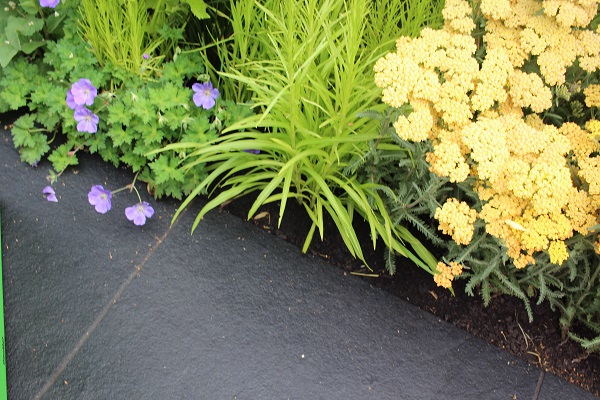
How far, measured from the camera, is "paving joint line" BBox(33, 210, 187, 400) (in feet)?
5.75

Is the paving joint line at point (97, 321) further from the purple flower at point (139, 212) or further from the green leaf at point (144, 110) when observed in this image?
the green leaf at point (144, 110)

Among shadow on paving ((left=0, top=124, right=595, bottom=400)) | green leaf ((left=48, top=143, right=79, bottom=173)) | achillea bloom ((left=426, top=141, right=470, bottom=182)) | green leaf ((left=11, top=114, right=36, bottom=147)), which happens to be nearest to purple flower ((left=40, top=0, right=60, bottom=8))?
green leaf ((left=11, top=114, right=36, bottom=147))

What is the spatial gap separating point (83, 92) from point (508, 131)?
1474 millimetres

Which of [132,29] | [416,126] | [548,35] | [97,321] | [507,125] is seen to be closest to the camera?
[416,126]

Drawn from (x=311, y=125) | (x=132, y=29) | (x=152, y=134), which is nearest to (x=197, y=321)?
(x=152, y=134)

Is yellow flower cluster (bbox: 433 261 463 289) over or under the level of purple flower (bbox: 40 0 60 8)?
under

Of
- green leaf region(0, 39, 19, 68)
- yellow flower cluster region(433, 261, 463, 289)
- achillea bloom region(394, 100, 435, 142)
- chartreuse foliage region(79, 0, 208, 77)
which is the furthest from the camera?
green leaf region(0, 39, 19, 68)

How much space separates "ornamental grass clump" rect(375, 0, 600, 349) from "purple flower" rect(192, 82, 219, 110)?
0.73 meters

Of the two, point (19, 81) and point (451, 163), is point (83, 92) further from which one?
point (451, 163)

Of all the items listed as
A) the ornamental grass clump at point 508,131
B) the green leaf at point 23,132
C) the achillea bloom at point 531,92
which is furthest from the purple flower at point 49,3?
the achillea bloom at point 531,92

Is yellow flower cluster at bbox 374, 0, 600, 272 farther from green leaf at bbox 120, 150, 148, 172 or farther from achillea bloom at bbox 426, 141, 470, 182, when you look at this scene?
green leaf at bbox 120, 150, 148, 172

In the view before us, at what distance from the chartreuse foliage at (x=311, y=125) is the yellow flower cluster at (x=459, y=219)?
275mm

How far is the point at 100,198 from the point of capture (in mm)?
2018

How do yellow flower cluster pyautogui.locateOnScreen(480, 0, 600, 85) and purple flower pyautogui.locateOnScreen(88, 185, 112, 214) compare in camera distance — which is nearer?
yellow flower cluster pyautogui.locateOnScreen(480, 0, 600, 85)
